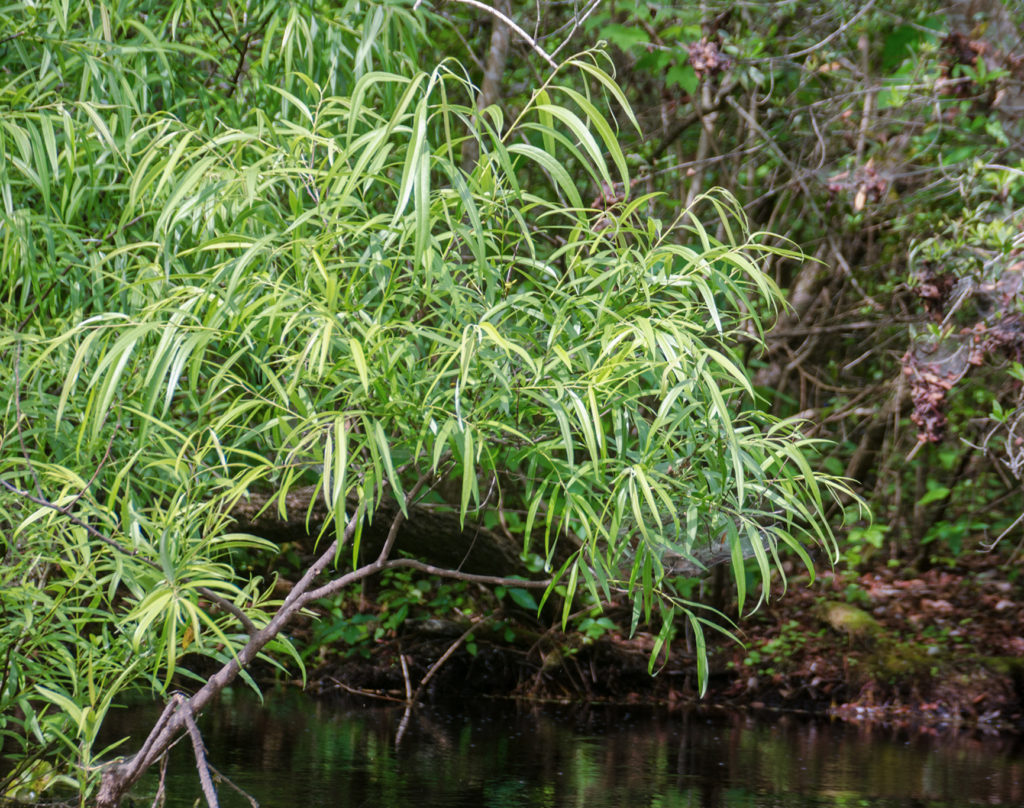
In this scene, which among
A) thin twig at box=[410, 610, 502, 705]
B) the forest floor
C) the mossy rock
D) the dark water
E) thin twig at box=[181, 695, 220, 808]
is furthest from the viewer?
the mossy rock

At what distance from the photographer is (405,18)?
3424 millimetres

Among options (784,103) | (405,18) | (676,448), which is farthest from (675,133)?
(676,448)

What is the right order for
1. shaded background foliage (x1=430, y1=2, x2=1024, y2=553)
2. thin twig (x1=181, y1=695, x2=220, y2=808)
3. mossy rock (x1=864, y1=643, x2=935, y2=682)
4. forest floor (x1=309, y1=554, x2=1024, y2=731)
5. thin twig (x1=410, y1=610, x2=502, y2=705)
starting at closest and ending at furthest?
1. thin twig (x1=181, y1=695, x2=220, y2=808)
2. shaded background foliage (x1=430, y1=2, x2=1024, y2=553)
3. thin twig (x1=410, y1=610, x2=502, y2=705)
4. forest floor (x1=309, y1=554, x2=1024, y2=731)
5. mossy rock (x1=864, y1=643, x2=935, y2=682)

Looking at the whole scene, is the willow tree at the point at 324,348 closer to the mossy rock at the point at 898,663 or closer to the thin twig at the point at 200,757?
the thin twig at the point at 200,757

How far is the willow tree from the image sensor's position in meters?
2.20

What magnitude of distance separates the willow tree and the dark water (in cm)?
127

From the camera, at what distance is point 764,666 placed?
681 centimetres

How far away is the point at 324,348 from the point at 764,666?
5.38 meters

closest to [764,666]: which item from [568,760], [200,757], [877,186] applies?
[568,760]

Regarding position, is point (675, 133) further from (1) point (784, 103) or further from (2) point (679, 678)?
(2) point (679, 678)

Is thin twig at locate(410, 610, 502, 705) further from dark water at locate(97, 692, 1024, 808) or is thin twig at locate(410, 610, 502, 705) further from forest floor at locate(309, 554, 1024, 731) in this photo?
dark water at locate(97, 692, 1024, 808)

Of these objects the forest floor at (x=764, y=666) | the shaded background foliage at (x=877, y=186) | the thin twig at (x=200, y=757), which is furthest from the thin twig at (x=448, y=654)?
the thin twig at (x=200, y=757)

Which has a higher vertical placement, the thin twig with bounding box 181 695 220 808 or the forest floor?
the thin twig with bounding box 181 695 220 808

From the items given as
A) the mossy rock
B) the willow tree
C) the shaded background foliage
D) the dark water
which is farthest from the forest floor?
the willow tree
